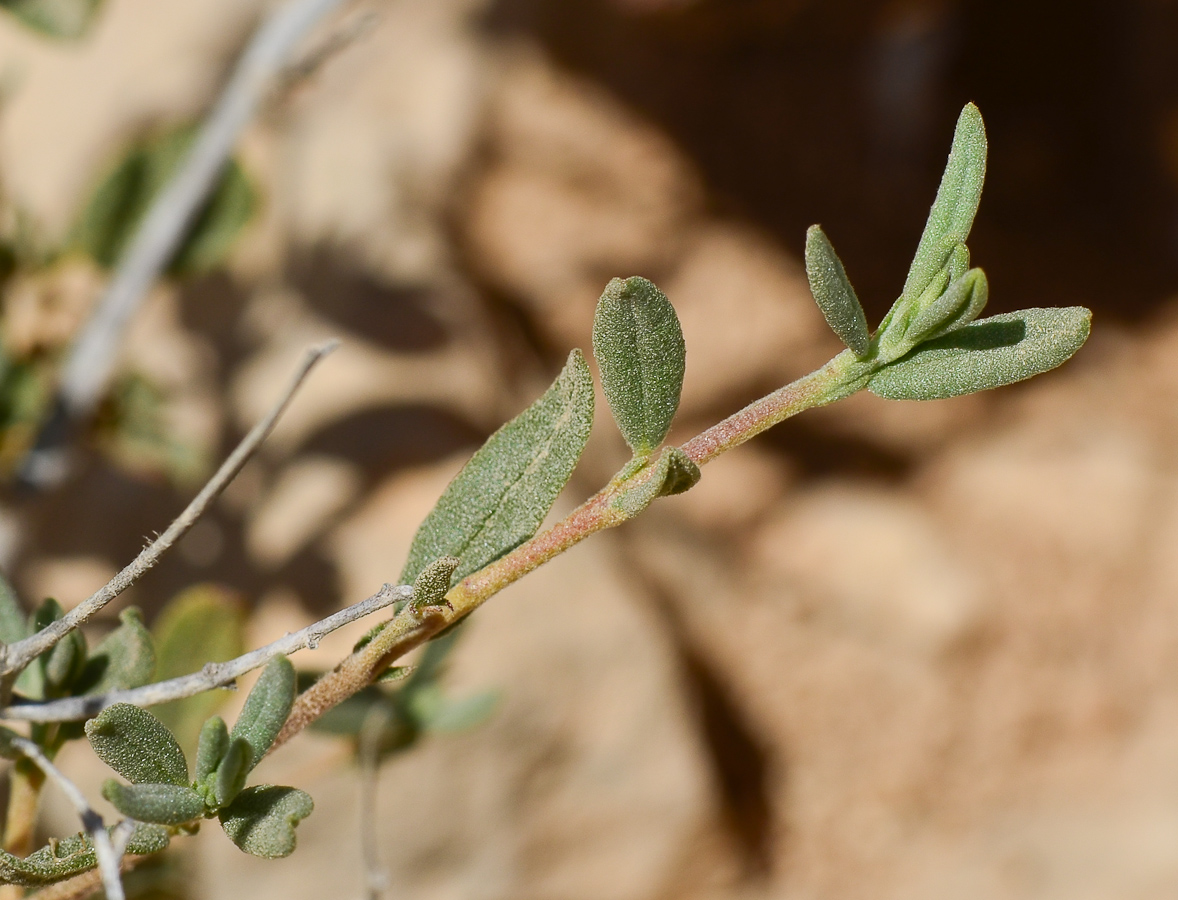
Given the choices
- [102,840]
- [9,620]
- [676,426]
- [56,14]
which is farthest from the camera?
[676,426]

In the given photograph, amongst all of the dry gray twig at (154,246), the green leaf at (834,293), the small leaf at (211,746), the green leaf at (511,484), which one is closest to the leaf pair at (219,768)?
the small leaf at (211,746)

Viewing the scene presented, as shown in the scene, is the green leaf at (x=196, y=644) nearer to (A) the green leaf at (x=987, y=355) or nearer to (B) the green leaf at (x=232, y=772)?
(B) the green leaf at (x=232, y=772)

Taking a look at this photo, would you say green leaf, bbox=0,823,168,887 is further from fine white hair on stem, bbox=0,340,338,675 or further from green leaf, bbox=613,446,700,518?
green leaf, bbox=613,446,700,518

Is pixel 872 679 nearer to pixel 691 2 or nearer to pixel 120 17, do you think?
pixel 691 2

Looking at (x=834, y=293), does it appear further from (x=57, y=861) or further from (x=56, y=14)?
(x=56, y=14)

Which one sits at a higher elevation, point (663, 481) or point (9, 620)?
point (9, 620)

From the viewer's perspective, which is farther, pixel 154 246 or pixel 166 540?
pixel 154 246

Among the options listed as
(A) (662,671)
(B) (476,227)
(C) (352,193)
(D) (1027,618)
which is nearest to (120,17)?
(C) (352,193)

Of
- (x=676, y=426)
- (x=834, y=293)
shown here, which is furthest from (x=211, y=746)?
(x=676, y=426)

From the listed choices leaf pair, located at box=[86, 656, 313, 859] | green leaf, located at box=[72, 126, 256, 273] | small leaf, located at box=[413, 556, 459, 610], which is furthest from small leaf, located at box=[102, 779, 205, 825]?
green leaf, located at box=[72, 126, 256, 273]
